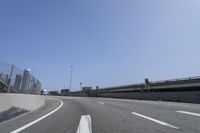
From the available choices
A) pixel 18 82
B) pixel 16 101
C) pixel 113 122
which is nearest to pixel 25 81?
pixel 18 82

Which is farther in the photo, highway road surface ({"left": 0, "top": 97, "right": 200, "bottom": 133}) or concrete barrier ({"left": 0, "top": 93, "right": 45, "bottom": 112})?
concrete barrier ({"left": 0, "top": 93, "right": 45, "bottom": 112})

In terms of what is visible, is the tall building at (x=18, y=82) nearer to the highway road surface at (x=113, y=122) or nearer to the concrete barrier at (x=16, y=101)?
the concrete barrier at (x=16, y=101)

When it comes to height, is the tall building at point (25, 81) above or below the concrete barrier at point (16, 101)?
above

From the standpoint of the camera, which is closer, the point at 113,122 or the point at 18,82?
the point at 113,122

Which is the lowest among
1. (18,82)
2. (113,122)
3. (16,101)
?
(113,122)

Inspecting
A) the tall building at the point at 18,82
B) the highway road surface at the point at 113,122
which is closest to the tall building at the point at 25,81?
the tall building at the point at 18,82

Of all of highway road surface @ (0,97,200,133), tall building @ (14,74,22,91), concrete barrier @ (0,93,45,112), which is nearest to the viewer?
highway road surface @ (0,97,200,133)

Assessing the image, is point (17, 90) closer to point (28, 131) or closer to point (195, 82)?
point (28, 131)

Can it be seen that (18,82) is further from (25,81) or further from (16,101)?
(16,101)

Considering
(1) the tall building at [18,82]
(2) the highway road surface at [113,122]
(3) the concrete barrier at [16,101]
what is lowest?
(2) the highway road surface at [113,122]

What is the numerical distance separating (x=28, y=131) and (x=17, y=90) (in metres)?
10.3

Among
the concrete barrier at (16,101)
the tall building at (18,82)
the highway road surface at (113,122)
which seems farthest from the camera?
the tall building at (18,82)

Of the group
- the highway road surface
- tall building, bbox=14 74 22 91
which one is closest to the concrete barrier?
the highway road surface

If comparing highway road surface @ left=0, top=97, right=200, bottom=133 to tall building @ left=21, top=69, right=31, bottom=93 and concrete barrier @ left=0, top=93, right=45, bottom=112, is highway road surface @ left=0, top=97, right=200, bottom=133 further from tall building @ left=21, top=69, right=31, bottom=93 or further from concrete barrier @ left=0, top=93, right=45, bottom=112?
tall building @ left=21, top=69, right=31, bottom=93
